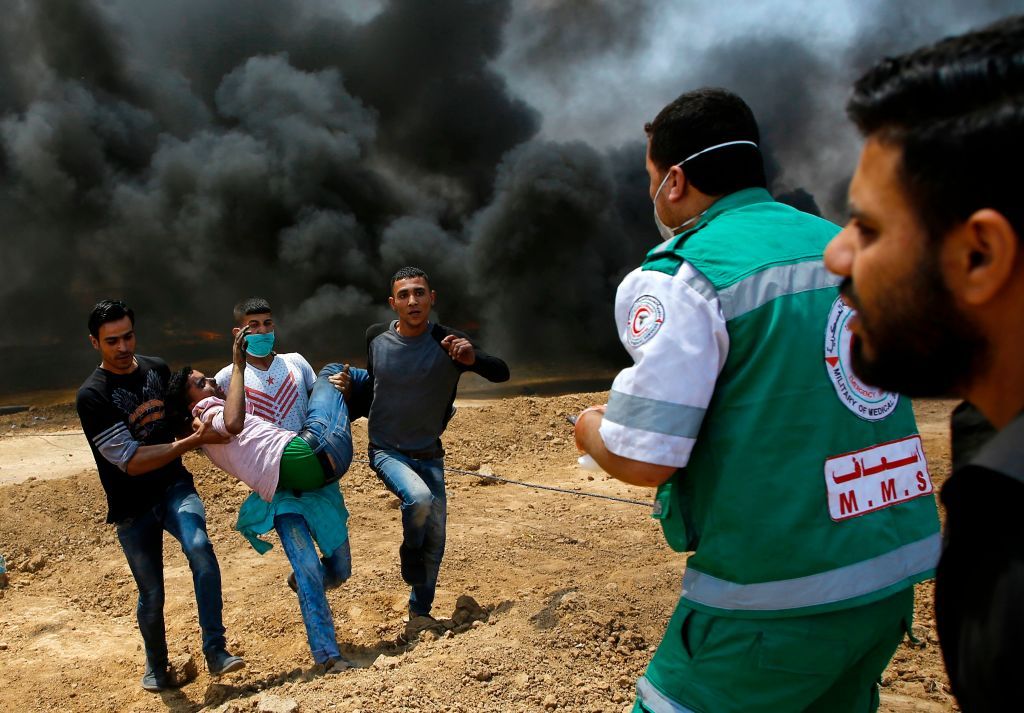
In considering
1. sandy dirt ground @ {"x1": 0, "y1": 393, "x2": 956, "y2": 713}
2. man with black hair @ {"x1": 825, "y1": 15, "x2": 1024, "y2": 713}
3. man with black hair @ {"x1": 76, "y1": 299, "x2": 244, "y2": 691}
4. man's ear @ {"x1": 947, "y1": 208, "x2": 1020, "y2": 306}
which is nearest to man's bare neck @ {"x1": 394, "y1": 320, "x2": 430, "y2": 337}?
man with black hair @ {"x1": 76, "y1": 299, "x2": 244, "y2": 691}

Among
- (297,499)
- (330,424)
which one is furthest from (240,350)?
(297,499)

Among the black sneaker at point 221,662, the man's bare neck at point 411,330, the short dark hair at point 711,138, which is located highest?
the short dark hair at point 711,138

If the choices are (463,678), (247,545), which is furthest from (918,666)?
(247,545)

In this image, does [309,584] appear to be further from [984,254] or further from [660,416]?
[984,254]

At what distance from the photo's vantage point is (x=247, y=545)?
6.93 meters

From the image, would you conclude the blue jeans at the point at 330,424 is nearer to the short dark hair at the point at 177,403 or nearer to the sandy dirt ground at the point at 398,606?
the short dark hair at the point at 177,403

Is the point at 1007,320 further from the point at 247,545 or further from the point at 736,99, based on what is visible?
the point at 247,545

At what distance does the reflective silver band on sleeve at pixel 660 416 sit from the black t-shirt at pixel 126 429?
321cm

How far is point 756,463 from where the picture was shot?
69.4 inches

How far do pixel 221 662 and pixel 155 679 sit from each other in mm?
454

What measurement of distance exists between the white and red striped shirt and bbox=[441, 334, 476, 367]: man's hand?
0.76m

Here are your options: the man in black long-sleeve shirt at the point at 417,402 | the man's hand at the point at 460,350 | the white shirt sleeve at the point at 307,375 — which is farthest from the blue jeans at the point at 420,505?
the man's hand at the point at 460,350

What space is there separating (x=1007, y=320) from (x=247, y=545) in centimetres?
683

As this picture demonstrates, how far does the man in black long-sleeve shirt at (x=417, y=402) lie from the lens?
4781mm
